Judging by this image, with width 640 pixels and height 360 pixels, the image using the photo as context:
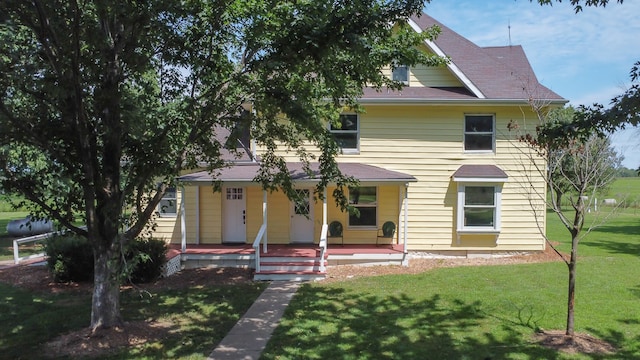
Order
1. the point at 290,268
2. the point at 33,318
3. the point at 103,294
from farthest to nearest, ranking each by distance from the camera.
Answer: the point at 290,268 → the point at 33,318 → the point at 103,294

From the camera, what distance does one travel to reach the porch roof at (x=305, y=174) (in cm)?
1304

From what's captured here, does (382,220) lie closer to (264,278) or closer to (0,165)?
(264,278)

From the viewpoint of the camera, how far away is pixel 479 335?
706 centimetres

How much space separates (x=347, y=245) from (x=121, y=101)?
963 centimetres

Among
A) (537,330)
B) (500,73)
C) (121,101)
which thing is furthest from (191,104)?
(500,73)

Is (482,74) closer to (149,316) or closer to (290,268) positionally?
(290,268)

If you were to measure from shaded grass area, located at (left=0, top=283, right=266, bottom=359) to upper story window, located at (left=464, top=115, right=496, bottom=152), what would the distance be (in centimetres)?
833

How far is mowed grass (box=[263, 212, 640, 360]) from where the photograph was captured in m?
6.54

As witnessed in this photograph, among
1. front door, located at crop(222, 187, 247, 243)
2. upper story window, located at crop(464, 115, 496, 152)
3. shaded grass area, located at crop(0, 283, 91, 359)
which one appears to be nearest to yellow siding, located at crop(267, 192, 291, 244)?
front door, located at crop(222, 187, 247, 243)

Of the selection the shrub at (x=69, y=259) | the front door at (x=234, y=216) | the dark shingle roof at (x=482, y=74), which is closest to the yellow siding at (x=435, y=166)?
the dark shingle roof at (x=482, y=74)

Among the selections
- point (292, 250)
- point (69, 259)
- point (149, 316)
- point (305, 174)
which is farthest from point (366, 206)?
point (69, 259)

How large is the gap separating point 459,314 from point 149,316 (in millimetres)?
6018

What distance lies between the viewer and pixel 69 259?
456 inches

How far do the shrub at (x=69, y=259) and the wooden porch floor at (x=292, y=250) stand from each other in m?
2.50
